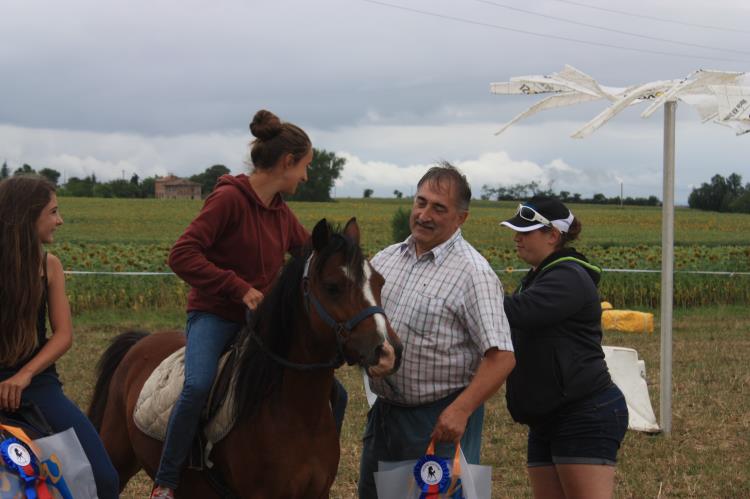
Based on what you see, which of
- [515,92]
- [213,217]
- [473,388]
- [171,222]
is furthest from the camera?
[171,222]

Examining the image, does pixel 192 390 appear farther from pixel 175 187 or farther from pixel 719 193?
pixel 175 187

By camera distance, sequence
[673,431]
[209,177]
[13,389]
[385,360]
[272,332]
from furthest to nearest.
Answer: [209,177]
[673,431]
[272,332]
[13,389]
[385,360]

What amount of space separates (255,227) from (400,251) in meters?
0.77

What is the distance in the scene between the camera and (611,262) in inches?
845

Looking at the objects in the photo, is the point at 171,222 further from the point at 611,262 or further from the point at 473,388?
the point at 473,388

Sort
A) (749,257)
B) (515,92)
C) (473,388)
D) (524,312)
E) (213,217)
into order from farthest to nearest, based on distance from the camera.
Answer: (749,257), (515,92), (213,217), (524,312), (473,388)

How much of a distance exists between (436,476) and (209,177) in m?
58.6

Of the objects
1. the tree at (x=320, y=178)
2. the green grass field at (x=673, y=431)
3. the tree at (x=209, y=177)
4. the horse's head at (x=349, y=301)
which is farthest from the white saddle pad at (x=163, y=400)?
the tree at (x=320, y=178)

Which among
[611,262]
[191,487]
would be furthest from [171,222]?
[191,487]

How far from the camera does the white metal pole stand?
8.06 meters

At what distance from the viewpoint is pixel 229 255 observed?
4.48m

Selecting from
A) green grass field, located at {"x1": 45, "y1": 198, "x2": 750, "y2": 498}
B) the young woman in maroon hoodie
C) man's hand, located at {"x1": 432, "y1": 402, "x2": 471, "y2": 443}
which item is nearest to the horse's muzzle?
man's hand, located at {"x1": 432, "y1": 402, "x2": 471, "y2": 443}

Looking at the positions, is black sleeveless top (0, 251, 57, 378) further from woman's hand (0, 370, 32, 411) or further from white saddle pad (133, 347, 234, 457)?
white saddle pad (133, 347, 234, 457)

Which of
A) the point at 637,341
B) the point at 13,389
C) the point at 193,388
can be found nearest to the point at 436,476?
the point at 193,388
